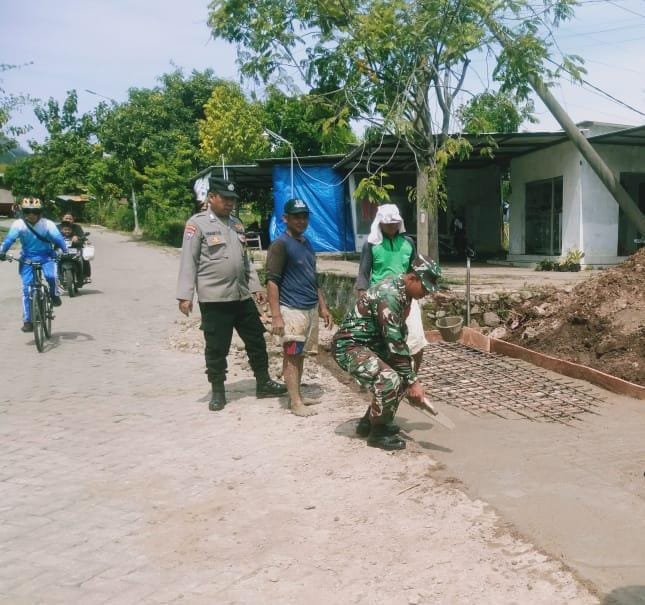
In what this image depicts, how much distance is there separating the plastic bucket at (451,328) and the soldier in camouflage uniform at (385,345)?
400 centimetres

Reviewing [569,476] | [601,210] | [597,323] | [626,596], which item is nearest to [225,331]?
[569,476]

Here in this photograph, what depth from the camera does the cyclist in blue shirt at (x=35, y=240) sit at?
8305 mm

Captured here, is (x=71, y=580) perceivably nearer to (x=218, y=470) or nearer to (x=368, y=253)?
(x=218, y=470)

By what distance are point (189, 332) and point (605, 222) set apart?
9977 millimetres

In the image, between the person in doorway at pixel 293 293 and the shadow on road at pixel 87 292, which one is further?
the shadow on road at pixel 87 292

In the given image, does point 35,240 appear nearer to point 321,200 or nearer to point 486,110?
point 486,110

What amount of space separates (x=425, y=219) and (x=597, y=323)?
470 centimetres

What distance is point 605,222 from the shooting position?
14617 mm

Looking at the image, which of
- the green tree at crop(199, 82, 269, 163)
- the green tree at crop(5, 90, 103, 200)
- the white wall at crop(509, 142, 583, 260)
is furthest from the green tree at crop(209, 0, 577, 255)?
the green tree at crop(5, 90, 103, 200)

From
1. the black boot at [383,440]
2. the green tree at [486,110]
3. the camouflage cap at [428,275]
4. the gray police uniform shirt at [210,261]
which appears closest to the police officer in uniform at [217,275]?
the gray police uniform shirt at [210,261]

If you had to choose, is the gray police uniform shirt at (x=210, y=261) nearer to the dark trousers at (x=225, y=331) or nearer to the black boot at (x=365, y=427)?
the dark trousers at (x=225, y=331)

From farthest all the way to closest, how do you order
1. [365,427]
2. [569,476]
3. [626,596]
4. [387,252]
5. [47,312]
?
[47,312], [387,252], [365,427], [569,476], [626,596]

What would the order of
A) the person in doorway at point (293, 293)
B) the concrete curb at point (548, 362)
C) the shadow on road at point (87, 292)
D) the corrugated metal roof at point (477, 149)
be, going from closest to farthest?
the person in doorway at point (293, 293) → the concrete curb at point (548, 362) → the corrugated metal roof at point (477, 149) → the shadow on road at point (87, 292)

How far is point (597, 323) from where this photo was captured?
723cm
